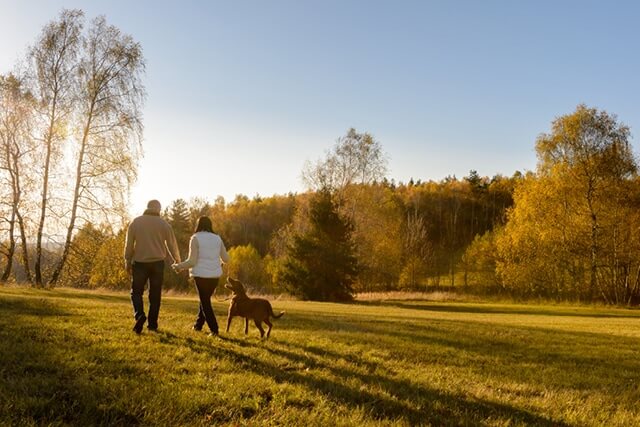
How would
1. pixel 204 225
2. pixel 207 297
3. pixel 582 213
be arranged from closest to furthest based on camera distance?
pixel 207 297, pixel 204 225, pixel 582 213

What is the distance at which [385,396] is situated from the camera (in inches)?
197

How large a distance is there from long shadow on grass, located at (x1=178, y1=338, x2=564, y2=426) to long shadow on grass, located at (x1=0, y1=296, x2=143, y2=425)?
1.59 m

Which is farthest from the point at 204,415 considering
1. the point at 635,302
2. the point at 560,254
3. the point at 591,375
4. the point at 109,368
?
the point at 635,302

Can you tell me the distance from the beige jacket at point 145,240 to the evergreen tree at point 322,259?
28.7m

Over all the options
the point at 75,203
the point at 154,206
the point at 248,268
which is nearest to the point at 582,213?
the point at 75,203

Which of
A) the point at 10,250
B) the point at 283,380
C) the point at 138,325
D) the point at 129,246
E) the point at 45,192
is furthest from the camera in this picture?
the point at 10,250

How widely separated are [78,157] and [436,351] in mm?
22474

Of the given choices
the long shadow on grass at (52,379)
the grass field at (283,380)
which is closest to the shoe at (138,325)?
the grass field at (283,380)

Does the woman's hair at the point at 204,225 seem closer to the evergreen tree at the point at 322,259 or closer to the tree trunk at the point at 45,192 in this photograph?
A: the tree trunk at the point at 45,192

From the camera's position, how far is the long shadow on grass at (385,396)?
4.56 meters

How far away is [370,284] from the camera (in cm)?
5866

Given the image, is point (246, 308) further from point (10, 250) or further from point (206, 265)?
point (10, 250)

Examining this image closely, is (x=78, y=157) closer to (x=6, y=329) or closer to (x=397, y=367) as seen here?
(x=6, y=329)

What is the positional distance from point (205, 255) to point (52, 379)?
420 cm
